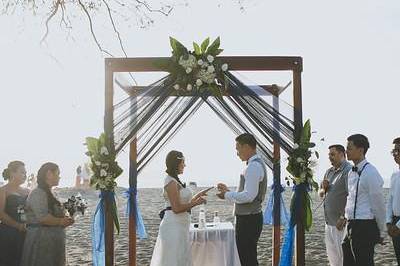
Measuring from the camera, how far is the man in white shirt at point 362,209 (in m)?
5.33

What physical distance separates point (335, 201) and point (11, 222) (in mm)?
4093

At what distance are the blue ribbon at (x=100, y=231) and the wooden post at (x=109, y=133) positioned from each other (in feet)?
0.20

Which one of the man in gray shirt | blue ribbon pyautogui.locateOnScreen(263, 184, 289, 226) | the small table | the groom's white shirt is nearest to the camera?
the groom's white shirt

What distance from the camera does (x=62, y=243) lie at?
597 centimetres

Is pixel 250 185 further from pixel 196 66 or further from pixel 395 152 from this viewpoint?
pixel 395 152

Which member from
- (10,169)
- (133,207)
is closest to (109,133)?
(133,207)

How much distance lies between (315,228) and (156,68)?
10346 millimetres

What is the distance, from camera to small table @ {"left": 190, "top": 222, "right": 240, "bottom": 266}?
23.2 feet

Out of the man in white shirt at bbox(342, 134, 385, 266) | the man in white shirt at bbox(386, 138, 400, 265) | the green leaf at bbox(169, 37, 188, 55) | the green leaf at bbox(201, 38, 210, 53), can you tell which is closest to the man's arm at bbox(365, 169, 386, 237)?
the man in white shirt at bbox(342, 134, 385, 266)

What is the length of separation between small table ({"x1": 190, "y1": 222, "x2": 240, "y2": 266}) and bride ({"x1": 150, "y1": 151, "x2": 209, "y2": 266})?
3.51 feet

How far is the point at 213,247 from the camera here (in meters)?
7.13

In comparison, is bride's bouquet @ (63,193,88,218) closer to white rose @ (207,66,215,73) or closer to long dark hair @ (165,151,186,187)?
long dark hair @ (165,151,186,187)

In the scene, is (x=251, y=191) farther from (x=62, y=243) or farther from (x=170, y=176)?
(x=62, y=243)

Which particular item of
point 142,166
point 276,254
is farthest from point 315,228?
point 142,166
